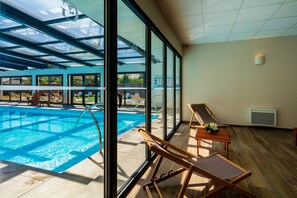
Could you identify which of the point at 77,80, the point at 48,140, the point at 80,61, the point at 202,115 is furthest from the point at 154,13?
the point at 202,115

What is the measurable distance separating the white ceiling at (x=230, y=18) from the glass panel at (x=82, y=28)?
130cm

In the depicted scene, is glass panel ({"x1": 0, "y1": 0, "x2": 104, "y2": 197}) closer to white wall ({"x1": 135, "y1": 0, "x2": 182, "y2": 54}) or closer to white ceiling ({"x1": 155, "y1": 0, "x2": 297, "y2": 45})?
white wall ({"x1": 135, "y1": 0, "x2": 182, "y2": 54})

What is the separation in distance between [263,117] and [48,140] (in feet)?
17.9

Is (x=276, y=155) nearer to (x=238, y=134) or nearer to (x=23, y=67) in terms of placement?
(x=238, y=134)

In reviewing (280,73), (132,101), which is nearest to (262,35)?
(280,73)

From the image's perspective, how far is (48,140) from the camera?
2516 millimetres

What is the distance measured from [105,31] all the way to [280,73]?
5.32 meters

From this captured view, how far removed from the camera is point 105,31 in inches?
64.5

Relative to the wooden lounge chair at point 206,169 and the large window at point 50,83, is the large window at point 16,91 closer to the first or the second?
the large window at point 50,83

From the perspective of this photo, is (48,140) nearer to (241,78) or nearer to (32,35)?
(32,35)

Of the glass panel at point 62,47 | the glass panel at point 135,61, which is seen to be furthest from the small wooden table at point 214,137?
the glass panel at point 62,47

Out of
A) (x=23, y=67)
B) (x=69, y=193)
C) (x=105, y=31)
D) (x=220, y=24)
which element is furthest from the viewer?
(x=220, y=24)

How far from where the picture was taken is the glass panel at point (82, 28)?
1.93 meters

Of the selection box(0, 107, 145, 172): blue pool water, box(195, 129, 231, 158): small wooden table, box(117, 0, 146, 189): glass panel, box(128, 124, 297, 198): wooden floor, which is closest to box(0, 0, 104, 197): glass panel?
box(0, 107, 145, 172): blue pool water
